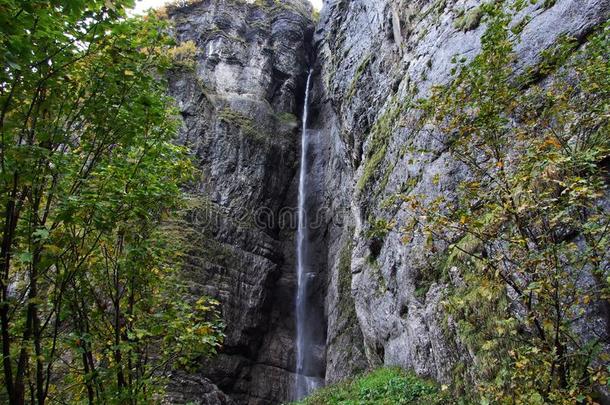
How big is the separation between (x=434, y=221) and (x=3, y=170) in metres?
4.01

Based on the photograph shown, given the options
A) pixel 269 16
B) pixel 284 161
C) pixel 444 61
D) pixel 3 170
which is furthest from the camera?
pixel 269 16

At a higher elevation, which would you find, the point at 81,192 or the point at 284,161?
the point at 284,161

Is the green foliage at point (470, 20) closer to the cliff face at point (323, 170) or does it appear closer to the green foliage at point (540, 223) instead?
the cliff face at point (323, 170)

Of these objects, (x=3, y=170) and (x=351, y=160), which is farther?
(x=351, y=160)

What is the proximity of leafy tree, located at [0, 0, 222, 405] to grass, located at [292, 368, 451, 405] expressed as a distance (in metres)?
5.17

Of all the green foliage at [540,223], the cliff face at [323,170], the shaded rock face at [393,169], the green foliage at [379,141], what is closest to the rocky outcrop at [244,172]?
the cliff face at [323,170]

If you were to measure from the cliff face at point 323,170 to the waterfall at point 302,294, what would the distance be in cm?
52

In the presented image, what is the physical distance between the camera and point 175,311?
578 centimetres

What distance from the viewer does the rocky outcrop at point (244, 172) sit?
21.8 metres

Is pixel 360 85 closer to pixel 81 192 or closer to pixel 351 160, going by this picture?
pixel 351 160

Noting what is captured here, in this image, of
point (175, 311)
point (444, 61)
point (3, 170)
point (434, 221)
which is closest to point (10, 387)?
point (3, 170)

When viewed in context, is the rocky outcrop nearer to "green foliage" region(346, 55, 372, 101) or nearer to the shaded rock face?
the shaded rock face

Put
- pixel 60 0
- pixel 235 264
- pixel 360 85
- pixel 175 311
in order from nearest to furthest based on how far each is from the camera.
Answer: pixel 60 0
pixel 175 311
pixel 360 85
pixel 235 264

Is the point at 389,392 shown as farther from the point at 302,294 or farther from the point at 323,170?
the point at 323,170
